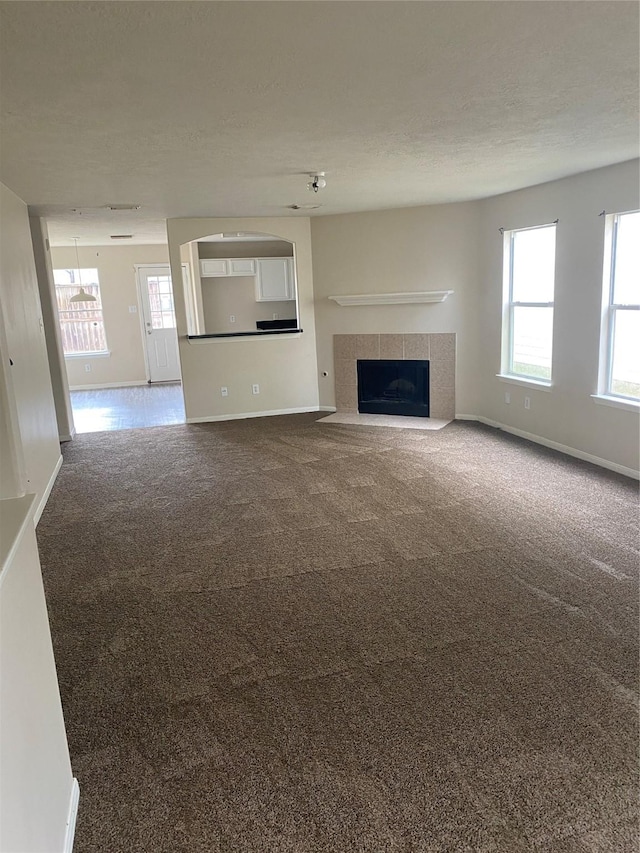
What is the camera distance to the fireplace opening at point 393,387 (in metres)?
7.06

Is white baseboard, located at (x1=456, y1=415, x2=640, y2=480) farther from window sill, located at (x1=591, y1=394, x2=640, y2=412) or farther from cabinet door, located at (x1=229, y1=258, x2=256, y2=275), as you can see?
cabinet door, located at (x1=229, y1=258, x2=256, y2=275)

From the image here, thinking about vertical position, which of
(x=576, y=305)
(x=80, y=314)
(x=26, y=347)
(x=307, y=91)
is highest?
(x=307, y=91)

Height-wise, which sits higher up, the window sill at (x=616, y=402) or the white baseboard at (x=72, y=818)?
the window sill at (x=616, y=402)

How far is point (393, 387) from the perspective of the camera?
7238 millimetres

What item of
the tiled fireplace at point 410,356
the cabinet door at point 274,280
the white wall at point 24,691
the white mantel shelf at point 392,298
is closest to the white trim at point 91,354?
the cabinet door at point 274,280

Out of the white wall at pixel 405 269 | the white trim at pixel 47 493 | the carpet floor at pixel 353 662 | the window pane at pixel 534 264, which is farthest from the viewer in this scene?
the white wall at pixel 405 269

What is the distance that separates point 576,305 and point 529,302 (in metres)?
0.76

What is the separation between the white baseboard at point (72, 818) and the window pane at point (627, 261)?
4.62m

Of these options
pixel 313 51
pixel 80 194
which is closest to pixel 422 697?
pixel 313 51

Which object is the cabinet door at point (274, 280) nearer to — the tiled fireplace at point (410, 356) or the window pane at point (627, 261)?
the tiled fireplace at point (410, 356)

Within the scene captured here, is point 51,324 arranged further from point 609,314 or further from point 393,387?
point 609,314

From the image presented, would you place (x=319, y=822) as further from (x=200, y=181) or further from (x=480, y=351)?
(x=480, y=351)

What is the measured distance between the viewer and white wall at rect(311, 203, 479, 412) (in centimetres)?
652

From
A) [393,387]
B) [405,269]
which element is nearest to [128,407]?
[393,387]
